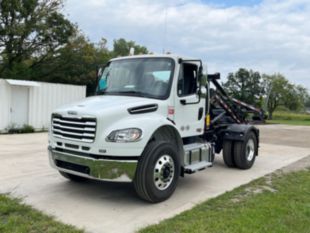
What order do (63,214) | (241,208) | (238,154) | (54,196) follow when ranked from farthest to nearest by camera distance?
(238,154) < (54,196) < (241,208) < (63,214)

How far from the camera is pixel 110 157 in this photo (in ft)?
14.1

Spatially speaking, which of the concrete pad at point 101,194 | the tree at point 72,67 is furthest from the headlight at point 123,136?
the tree at point 72,67

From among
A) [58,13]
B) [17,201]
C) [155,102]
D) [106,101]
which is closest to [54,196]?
[17,201]

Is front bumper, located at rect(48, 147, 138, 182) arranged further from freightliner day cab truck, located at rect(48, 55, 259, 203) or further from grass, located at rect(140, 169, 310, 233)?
grass, located at rect(140, 169, 310, 233)

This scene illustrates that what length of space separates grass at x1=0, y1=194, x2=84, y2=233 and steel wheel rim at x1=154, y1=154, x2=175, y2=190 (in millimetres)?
1395

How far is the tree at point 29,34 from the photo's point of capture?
18.0 metres

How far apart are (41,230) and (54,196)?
4.24 ft

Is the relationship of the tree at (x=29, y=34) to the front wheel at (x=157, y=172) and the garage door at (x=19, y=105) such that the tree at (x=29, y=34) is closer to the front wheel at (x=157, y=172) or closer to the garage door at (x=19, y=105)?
the garage door at (x=19, y=105)

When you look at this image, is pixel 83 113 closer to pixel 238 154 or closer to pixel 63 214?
pixel 63 214

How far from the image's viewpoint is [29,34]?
18953mm

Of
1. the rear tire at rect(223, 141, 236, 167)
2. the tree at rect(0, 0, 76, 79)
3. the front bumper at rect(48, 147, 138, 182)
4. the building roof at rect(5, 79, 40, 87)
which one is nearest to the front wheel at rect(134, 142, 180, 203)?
the front bumper at rect(48, 147, 138, 182)

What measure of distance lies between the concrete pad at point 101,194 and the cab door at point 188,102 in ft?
3.52

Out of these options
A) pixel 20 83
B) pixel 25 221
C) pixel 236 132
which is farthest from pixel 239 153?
pixel 20 83

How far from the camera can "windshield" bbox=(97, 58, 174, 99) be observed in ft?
16.6
